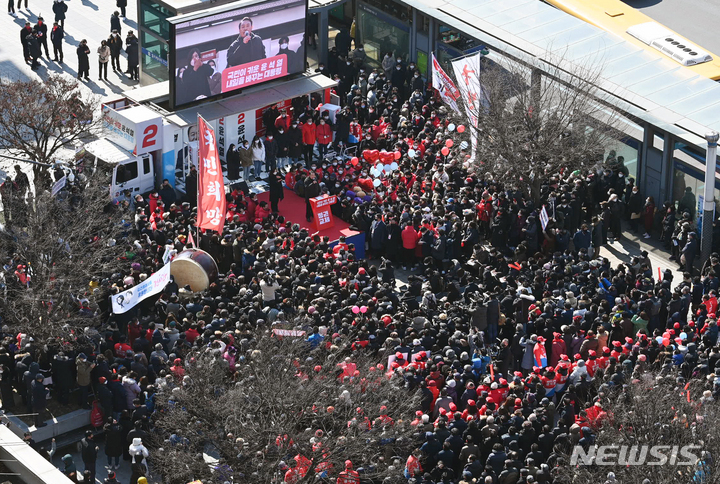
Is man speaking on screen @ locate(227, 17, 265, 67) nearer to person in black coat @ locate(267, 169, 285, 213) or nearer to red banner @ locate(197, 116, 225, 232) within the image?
person in black coat @ locate(267, 169, 285, 213)

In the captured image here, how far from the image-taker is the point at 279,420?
872 inches

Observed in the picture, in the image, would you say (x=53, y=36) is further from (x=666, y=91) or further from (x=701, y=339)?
(x=701, y=339)

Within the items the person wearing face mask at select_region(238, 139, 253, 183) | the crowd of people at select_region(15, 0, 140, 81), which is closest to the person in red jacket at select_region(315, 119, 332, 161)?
the person wearing face mask at select_region(238, 139, 253, 183)

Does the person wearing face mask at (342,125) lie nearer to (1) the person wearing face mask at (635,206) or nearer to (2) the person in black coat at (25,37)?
(1) the person wearing face mask at (635,206)

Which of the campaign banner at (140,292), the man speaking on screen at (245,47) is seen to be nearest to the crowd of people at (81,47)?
the man speaking on screen at (245,47)

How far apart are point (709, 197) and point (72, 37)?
2325 centimetres

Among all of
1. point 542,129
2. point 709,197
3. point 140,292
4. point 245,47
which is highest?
point 245,47

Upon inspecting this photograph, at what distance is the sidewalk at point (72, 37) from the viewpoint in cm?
4116

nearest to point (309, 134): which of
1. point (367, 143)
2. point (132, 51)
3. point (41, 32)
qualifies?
point (367, 143)

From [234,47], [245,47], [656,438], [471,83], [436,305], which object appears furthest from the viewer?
[245,47]

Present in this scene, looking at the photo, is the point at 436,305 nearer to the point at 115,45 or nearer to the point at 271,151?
the point at 271,151

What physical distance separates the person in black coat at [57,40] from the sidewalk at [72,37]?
0.25 m

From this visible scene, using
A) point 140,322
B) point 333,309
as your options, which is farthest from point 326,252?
point 140,322

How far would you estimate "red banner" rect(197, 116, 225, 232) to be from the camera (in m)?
29.8
